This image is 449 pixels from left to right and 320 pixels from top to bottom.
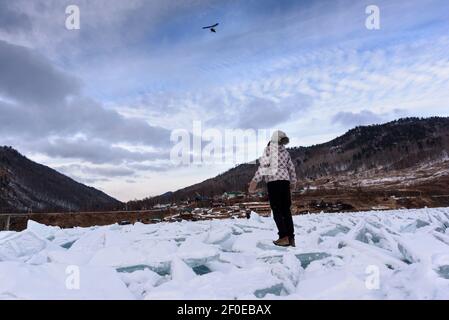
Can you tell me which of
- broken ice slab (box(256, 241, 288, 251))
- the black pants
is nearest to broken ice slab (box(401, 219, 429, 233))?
the black pants

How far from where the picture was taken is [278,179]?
15.4 feet

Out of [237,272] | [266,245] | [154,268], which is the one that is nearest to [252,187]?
[266,245]

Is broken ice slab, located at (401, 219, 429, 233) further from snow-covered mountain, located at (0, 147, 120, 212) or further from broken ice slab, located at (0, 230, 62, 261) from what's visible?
snow-covered mountain, located at (0, 147, 120, 212)

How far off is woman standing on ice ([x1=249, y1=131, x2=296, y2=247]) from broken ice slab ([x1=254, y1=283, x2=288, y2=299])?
1.85 metres

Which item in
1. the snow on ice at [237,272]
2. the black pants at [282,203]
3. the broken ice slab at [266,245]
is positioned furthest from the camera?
the black pants at [282,203]

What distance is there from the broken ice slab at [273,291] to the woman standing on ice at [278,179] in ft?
6.09

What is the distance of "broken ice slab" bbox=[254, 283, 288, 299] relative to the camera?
272 cm

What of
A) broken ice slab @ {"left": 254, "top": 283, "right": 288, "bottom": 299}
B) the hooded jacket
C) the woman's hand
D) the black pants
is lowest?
broken ice slab @ {"left": 254, "top": 283, "right": 288, "bottom": 299}

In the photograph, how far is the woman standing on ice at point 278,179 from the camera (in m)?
4.71

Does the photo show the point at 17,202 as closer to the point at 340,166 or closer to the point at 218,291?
the point at 340,166

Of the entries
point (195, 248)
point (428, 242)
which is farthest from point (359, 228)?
point (195, 248)

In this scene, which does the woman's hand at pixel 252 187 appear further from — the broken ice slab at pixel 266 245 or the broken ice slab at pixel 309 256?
the broken ice slab at pixel 309 256

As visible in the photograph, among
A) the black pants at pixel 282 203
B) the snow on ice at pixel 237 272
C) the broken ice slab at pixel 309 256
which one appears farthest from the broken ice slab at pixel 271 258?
the black pants at pixel 282 203
